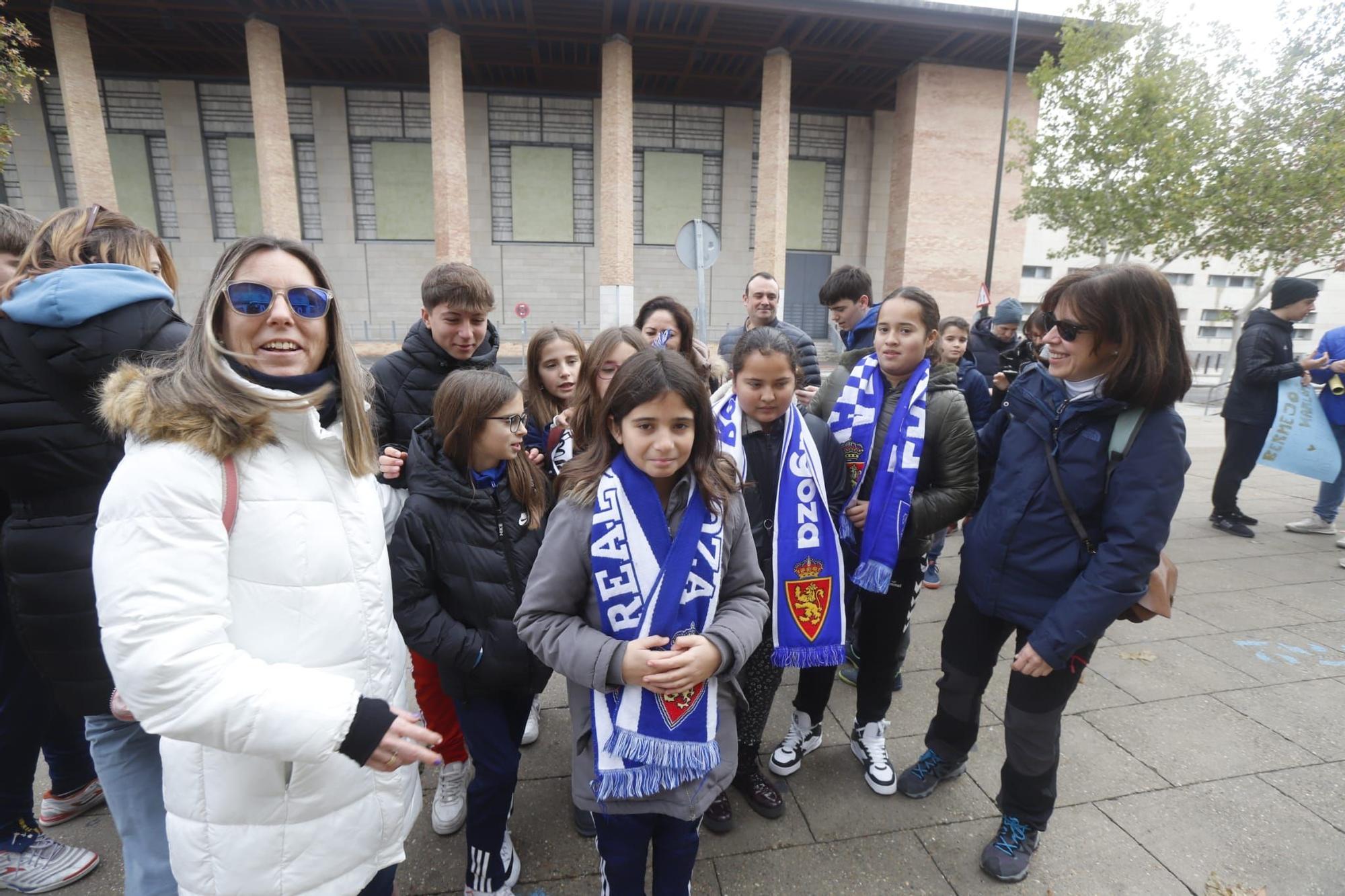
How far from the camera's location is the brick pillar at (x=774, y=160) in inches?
662

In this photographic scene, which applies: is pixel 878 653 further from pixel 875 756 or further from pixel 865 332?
pixel 865 332

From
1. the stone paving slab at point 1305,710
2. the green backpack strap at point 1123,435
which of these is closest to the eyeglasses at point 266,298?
the green backpack strap at point 1123,435

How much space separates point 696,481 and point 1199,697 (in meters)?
3.30

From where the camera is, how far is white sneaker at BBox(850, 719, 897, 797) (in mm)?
2559

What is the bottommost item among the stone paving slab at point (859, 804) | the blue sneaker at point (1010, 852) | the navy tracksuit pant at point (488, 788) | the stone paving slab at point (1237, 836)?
the stone paving slab at point (859, 804)

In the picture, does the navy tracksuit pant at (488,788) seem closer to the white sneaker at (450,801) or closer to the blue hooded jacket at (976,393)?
the white sneaker at (450,801)

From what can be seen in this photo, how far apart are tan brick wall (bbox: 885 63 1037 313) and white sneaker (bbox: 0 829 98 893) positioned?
64.5 feet

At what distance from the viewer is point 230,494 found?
4.05 ft

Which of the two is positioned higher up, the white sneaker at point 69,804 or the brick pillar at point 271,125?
the brick pillar at point 271,125

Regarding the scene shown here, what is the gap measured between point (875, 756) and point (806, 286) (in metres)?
20.2

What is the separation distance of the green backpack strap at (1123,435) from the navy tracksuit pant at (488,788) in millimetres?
2106

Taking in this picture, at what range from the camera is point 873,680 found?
2.71 meters

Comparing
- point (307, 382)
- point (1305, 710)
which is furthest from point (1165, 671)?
point (307, 382)

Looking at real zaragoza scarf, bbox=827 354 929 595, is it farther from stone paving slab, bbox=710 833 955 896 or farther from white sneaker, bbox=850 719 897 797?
stone paving slab, bbox=710 833 955 896
